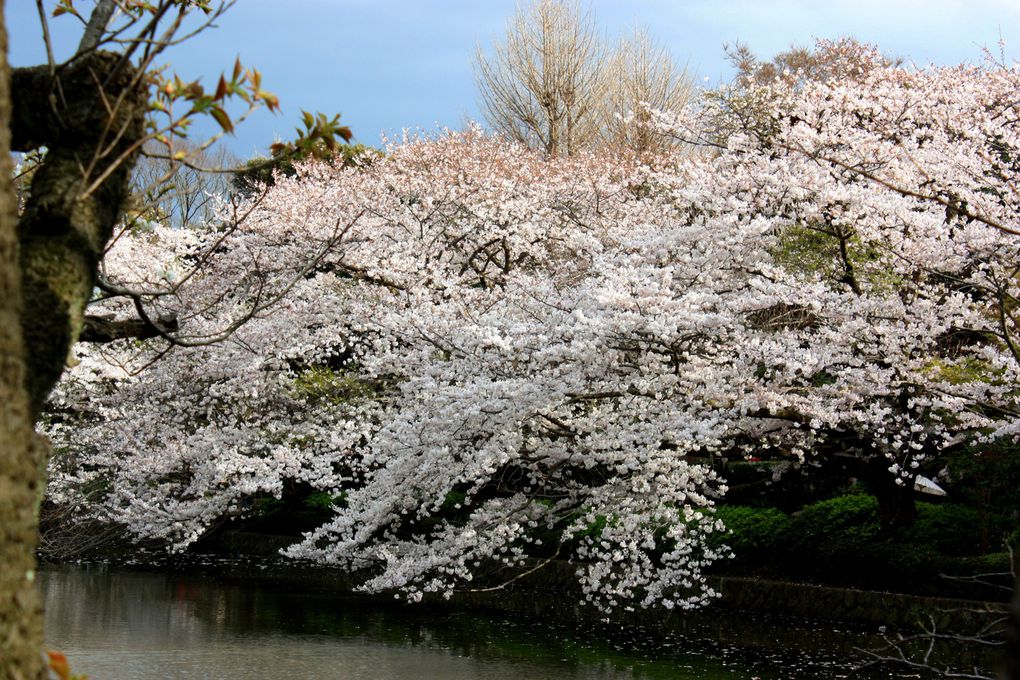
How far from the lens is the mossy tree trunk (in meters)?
1.93

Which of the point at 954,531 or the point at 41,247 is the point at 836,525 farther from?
the point at 41,247

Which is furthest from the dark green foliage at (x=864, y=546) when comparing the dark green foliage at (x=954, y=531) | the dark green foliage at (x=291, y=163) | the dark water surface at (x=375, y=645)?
the dark green foliage at (x=291, y=163)

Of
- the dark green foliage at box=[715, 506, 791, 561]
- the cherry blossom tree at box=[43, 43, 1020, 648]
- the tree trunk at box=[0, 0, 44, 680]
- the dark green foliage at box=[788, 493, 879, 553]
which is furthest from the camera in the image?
the dark green foliage at box=[715, 506, 791, 561]

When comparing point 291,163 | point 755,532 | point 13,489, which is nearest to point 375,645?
point 755,532

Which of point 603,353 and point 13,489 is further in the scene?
point 603,353

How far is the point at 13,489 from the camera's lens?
1.93 m

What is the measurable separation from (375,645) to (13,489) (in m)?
10.2

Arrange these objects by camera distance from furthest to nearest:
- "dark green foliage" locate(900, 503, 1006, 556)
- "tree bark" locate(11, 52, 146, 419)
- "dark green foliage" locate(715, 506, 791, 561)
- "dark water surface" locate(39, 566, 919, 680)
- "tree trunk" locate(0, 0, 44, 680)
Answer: "dark green foliage" locate(715, 506, 791, 561)
"dark green foliage" locate(900, 503, 1006, 556)
"dark water surface" locate(39, 566, 919, 680)
"tree bark" locate(11, 52, 146, 419)
"tree trunk" locate(0, 0, 44, 680)

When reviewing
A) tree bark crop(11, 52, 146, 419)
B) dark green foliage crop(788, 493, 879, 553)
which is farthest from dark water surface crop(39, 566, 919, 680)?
tree bark crop(11, 52, 146, 419)

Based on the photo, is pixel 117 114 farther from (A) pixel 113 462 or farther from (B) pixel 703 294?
(A) pixel 113 462

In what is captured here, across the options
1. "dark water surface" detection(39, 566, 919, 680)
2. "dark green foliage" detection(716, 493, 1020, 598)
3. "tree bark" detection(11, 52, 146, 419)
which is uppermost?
"tree bark" detection(11, 52, 146, 419)

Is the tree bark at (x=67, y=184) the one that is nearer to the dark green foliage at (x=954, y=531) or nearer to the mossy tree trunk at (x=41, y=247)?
the mossy tree trunk at (x=41, y=247)

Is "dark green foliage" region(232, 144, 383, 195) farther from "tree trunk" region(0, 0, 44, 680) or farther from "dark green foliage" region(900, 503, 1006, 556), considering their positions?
"tree trunk" region(0, 0, 44, 680)

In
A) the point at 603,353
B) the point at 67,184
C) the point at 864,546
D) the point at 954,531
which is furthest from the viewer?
the point at 864,546
